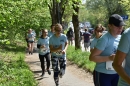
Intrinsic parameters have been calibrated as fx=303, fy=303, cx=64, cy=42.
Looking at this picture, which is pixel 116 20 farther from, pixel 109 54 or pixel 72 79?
pixel 72 79

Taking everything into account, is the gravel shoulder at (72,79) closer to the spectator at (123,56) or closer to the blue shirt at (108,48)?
the blue shirt at (108,48)

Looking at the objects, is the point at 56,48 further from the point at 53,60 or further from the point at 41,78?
the point at 41,78

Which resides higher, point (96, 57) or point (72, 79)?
point (96, 57)

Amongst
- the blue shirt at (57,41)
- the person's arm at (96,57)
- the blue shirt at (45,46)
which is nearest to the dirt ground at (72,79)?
the blue shirt at (45,46)

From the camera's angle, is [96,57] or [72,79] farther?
[72,79]

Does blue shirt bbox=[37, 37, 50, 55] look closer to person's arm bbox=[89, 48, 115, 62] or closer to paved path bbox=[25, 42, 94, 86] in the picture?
paved path bbox=[25, 42, 94, 86]

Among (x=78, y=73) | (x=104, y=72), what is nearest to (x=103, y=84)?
(x=104, y=72)

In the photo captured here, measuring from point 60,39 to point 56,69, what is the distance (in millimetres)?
838

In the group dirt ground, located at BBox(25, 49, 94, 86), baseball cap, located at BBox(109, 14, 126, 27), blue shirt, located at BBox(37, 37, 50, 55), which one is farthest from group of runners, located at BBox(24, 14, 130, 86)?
blue shirt, located at BBox(37, 37, 50, 55)

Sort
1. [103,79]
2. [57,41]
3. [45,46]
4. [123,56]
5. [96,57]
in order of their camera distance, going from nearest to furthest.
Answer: [123,56]
[96,57]
[103,79]
[57,41]
[45,46]

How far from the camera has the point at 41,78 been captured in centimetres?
1022

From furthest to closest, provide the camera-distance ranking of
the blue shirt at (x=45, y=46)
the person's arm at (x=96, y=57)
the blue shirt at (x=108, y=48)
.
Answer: the blue shirt at (x=45, y=46)
the blue shirt at (x=108, y=48)
the person's arm at (x=96, y=57)

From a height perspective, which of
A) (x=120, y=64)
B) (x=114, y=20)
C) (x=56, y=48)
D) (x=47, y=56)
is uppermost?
→ (x=114, y=20)

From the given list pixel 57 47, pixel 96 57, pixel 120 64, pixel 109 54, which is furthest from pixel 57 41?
pixel 120 64
